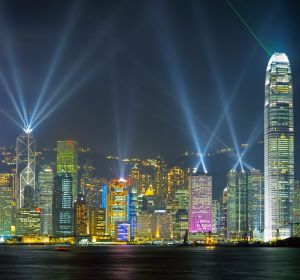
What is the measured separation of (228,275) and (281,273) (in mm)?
8002

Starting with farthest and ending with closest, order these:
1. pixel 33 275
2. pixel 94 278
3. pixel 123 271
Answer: pixel 123 271 → pixel 33 275 → pixel 94 278

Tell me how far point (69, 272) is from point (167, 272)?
12355mm

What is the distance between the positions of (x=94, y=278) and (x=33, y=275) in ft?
31.7

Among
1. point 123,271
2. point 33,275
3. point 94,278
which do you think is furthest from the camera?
point 123,271

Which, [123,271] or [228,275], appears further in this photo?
[123,271]

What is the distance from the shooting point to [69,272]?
3681 inches

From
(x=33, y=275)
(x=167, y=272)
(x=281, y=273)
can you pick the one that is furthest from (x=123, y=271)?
(x=281, y=273)

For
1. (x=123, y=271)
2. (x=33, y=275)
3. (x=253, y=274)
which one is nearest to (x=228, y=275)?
(x=253, y=274)

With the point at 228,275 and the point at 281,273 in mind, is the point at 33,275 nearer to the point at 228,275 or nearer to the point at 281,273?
the point at 228,275

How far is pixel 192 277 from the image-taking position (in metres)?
85.6

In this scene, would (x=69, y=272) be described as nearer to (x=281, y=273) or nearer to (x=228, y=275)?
(x=228, y=275)

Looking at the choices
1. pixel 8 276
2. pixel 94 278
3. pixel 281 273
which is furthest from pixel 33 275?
pixel 281 273

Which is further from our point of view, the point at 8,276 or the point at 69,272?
the point at 69,272

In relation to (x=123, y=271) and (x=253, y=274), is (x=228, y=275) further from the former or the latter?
(x=123, y=271)
